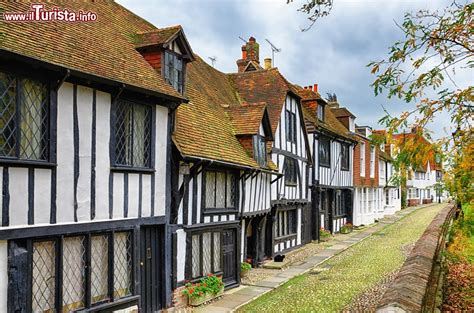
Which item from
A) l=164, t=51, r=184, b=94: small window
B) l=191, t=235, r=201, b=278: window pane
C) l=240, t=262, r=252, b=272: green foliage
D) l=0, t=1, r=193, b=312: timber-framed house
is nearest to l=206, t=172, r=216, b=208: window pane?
l=191, t=235, r=201, b=278: window pane

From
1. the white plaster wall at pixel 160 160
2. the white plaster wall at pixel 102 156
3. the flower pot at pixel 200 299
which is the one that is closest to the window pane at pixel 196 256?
the flower pot at pixel 200 299

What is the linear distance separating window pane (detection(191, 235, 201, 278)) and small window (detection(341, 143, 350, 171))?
1962cm

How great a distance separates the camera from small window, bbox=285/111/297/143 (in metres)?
20.9

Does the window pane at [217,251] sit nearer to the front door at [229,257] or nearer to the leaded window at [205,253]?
the leaded window at [205,253]

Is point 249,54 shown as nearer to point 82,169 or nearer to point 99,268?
point 82,169

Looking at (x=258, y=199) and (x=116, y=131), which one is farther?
(x=258, y=199)

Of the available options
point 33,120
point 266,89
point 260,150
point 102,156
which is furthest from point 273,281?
point 33,120

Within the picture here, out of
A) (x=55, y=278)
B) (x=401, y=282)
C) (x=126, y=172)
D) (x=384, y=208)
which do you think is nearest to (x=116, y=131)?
(x=126, y=172)

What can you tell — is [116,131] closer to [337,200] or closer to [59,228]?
[59,228]

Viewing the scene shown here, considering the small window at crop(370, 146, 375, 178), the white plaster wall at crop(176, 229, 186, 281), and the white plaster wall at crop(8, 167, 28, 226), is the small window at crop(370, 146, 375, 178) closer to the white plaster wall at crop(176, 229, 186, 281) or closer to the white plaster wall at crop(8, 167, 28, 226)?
the white plaster wall at crop(176, 229, 186, 281)

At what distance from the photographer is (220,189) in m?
14.2

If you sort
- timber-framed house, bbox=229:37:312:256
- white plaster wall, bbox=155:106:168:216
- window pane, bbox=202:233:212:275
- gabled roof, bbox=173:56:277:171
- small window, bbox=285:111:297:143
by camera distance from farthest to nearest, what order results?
1. small window, bbox=285:111:297:143
2. timber-framed house, bbox=229:37:312:256
3. window pane, bbox=202:233:212:275
4. gabled roof, bbox=173:56:277:171
5. white plaster wall, bbox=155:106:168:216

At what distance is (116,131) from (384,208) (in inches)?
1637

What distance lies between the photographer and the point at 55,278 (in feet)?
26.9
